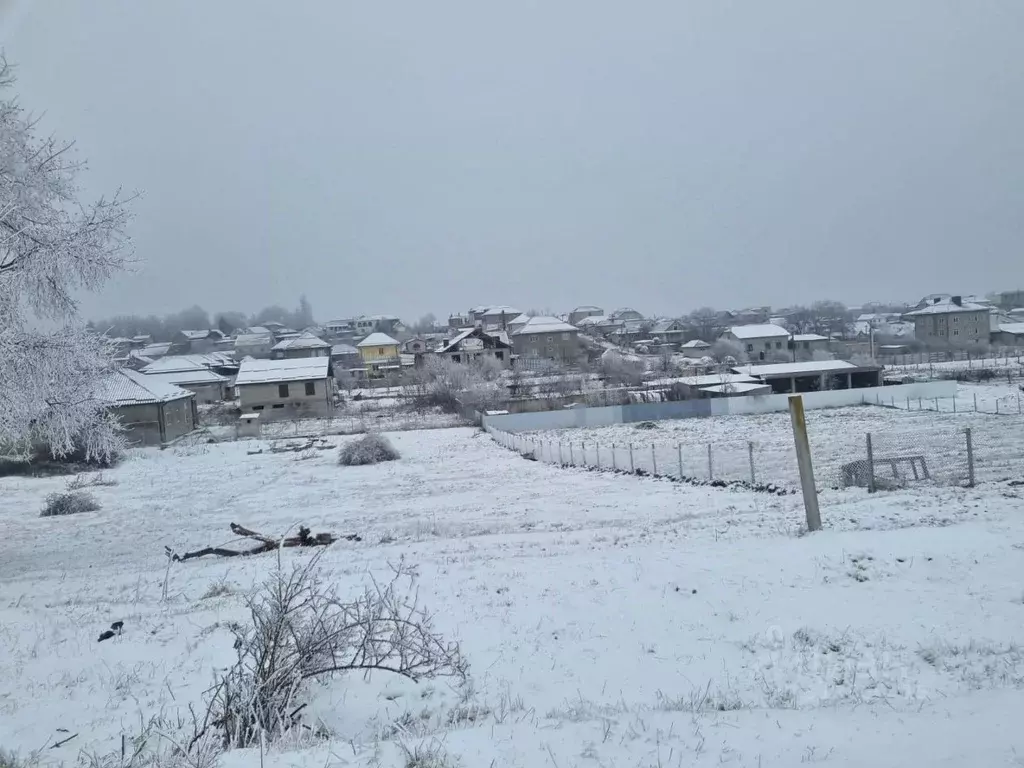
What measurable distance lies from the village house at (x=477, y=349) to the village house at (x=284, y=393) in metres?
21.2

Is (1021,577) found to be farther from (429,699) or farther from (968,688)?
(429,699)

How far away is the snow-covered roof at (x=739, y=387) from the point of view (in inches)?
2008

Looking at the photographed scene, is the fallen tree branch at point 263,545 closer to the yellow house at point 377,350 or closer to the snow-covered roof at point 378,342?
the yellow house at point 377,350

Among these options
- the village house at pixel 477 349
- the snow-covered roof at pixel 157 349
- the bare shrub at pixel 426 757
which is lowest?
the bare shrub at pixel 426 757

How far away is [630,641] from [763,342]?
7706 cm

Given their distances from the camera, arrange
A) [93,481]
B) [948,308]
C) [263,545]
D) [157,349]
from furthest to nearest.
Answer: [157,349] < [948,308] < [93,481] < [263,545]

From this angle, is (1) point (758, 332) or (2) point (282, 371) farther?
(1) point (758, 332)

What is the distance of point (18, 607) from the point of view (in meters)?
9.49

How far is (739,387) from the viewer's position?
51.9 meters

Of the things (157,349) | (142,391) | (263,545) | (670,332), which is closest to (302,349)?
(157,349)

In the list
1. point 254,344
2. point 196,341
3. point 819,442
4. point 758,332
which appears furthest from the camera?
point 254,344

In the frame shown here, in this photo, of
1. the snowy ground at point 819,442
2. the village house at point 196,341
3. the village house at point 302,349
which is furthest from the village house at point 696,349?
the village house at point 196,341

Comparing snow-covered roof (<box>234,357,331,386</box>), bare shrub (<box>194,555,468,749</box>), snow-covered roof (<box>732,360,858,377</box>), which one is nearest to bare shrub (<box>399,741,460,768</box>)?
→ bare shrub (<box>194,555,468,749</box>)

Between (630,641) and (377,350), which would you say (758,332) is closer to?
(377,350)
